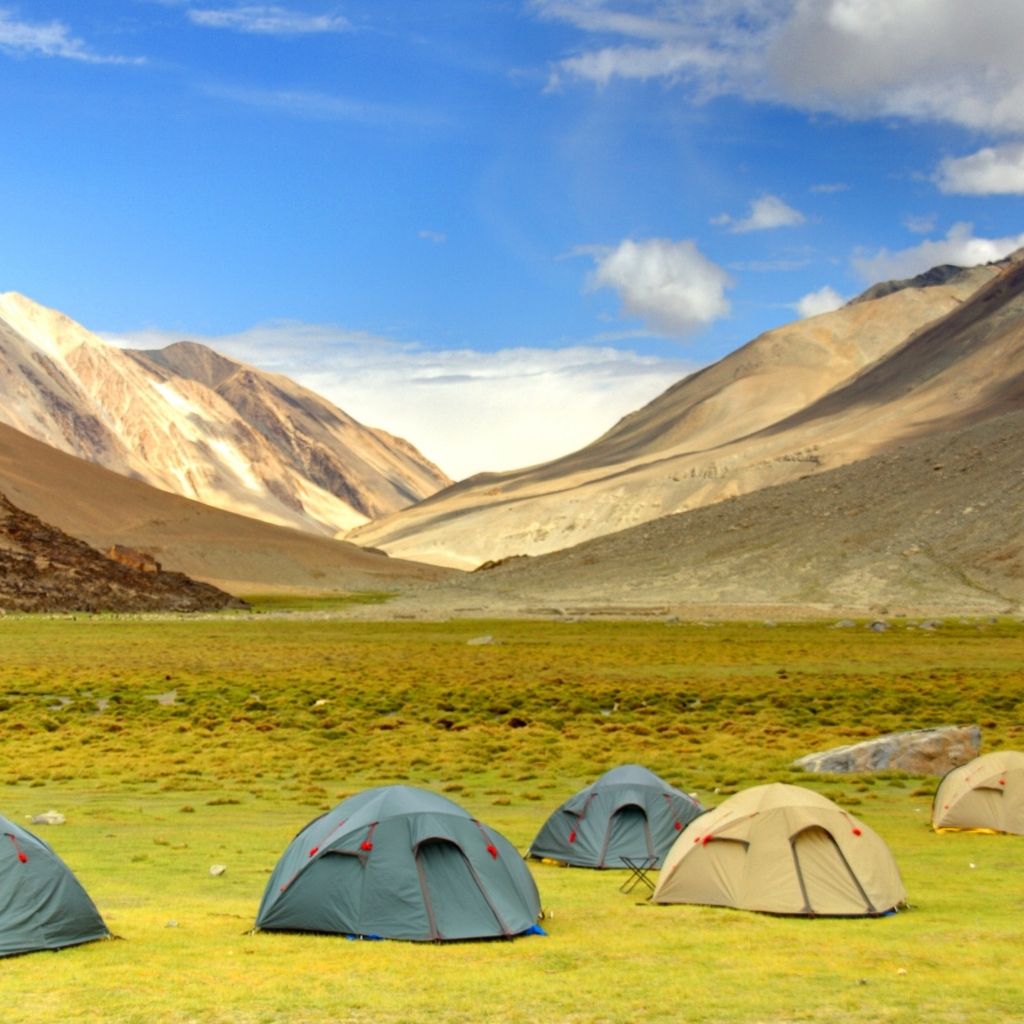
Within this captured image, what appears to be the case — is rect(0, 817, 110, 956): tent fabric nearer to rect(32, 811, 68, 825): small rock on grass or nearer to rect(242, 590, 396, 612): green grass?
rect(32, 811, 68, 825): small rock on grass

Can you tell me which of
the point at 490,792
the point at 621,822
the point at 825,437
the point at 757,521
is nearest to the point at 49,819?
the point at 490,792

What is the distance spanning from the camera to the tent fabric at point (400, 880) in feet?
44.5

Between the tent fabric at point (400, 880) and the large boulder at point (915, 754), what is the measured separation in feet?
48.7

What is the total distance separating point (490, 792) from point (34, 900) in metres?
14.1

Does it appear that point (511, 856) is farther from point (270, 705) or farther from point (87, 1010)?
point (270, 705)

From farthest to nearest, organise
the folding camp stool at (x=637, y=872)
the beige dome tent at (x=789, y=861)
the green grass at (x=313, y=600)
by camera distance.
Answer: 1. the green grass at (x=313, y=600)
2. the folding camp stool at (x=637, y=872)
3. the beige dome tent at (x=789, y=861)

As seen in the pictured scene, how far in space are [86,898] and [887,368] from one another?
18113 cm

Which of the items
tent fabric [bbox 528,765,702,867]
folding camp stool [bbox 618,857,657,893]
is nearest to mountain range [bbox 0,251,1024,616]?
tent fabric [bbox 528,765,702,867]

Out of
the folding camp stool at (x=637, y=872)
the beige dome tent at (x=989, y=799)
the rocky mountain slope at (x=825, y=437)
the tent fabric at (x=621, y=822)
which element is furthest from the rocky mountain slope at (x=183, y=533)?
the folding camp stool at (x=637, y=872)

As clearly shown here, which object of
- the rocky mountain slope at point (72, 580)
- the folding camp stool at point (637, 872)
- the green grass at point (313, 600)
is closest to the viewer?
the folding camp stool at point (637, 872)

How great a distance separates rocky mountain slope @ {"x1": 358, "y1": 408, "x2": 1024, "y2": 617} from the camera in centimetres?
9219

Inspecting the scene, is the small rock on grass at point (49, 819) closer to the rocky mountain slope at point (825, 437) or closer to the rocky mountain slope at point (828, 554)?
the rocky mountain slope at point (828, 554)

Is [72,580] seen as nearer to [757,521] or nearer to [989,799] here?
[757,521]

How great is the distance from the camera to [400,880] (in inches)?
537
